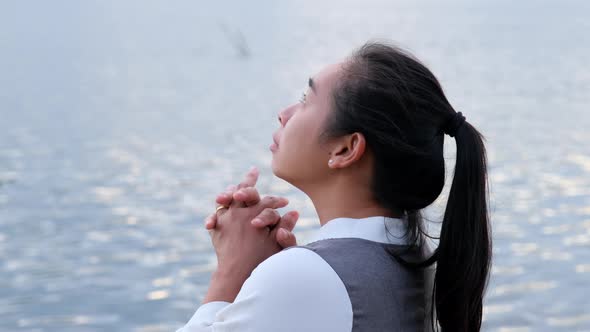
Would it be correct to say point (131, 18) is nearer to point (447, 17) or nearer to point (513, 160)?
point (447, 17)

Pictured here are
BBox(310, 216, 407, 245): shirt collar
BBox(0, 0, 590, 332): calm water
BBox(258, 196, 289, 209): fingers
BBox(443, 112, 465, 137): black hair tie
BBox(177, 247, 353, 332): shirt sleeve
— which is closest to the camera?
BBox(177, 247, 353, 332): shirt sleeve

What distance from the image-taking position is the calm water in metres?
8.41

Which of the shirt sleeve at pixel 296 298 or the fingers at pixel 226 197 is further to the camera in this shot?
the fingers at pixel 226 197

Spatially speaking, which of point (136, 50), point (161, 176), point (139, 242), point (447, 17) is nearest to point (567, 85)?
point (161, 176)

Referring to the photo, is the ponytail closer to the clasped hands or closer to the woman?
the woman

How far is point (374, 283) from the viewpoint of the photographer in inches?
68.3

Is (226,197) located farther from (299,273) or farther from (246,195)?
(299,273)

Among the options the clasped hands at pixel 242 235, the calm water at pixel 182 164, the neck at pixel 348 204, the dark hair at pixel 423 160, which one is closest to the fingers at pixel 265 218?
the clasped hands at pixel 242 235

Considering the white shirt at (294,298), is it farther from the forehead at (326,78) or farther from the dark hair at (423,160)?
the forehead at (326,78)

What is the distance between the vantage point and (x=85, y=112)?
808 inches

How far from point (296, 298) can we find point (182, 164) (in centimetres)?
1275

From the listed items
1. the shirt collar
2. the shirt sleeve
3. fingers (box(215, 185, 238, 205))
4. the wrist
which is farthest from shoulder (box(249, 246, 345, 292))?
fingers (box(215, 185, 238, 205))

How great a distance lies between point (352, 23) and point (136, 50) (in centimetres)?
1990

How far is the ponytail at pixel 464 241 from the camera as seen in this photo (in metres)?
1.95
